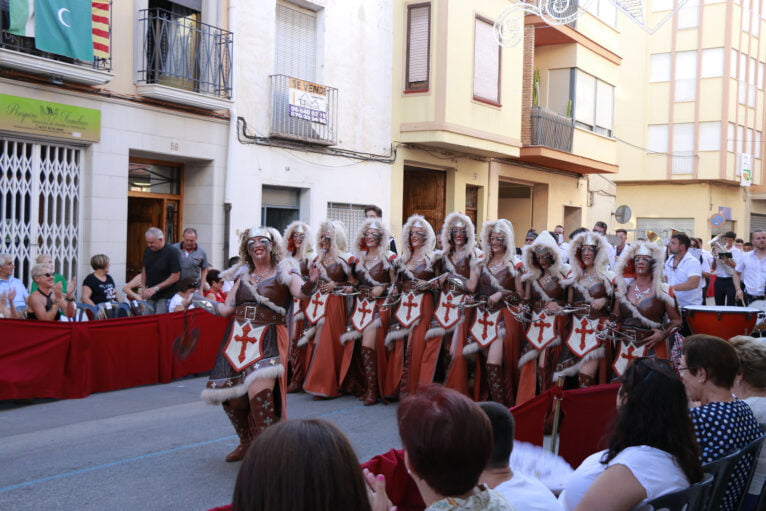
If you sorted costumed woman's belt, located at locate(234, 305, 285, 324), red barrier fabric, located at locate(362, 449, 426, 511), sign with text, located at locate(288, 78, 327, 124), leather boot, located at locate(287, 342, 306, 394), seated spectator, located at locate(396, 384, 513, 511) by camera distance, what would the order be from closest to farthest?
1. seated spectator, located at locate(396, 384, 513, 511)
2. red barrier fabric, located at locate(362, 449, 426, 511)
3. costumed woman's belt, located at locate(234, 305, 285, 324)
4. leather boot, located at locate(287, 342, 306, 394)
5. sign with text, located at locate(288, 78, 327, 124)

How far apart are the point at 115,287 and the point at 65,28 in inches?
147

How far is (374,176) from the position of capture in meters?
16.8

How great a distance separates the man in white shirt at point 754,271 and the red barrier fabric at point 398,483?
9.09 metres

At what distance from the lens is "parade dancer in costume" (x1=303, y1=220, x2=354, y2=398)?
28.3 ft

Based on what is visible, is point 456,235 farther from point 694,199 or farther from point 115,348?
point 694,199

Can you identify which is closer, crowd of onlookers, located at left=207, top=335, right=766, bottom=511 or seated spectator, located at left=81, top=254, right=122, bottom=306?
crowd of onlookers, located at left=207, top=335, right=766, bottom=511

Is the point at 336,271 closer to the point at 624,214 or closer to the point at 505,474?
the point at 505,474

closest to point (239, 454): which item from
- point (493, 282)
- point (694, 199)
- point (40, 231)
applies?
point (493, 282)

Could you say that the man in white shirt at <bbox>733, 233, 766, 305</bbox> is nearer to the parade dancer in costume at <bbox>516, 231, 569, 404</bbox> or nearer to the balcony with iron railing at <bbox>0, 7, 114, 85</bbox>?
the parade dancer in costume at <bbox>516, 231, 569, 404</bbox>

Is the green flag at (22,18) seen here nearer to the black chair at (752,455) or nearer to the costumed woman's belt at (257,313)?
the costumed woman's belt at (257,313)

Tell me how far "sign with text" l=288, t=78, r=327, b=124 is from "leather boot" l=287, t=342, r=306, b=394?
6.68 m

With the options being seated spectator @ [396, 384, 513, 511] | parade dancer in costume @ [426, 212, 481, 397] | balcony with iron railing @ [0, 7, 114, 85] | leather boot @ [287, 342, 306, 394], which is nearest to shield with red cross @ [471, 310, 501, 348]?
parade dancer in costume @ [426, 212, 481, 397]

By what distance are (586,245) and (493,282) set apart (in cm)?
102

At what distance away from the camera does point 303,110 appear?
14.9 m
